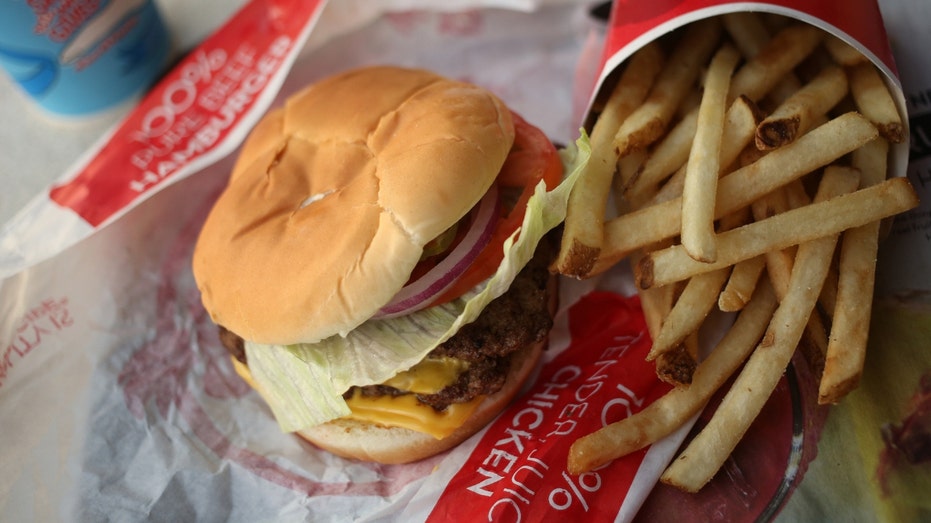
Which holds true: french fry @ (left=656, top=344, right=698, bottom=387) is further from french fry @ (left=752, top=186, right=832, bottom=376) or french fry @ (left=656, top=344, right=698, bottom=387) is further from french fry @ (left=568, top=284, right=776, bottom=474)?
french fry @ (left=752, top=186, right=832, bottom=376)

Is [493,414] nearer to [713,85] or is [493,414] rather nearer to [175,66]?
[713,85]

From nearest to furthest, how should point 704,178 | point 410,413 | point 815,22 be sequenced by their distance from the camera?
point 704,178
point 815,22
point 410,413

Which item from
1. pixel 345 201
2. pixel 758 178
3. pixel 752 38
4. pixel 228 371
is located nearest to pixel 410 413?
pixel 345 201

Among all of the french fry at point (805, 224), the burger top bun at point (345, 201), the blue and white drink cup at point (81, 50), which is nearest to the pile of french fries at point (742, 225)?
the french fry at point (805, 224)

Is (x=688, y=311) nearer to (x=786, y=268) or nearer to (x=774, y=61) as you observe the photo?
(x=786, y=268)

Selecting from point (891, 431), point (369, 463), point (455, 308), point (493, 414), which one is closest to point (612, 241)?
point (455, 308)

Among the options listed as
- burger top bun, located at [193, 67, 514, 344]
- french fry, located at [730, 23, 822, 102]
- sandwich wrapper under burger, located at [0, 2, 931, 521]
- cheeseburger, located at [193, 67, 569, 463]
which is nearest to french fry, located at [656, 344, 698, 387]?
sandwich wrapper under burger, located at [0, 2, 931, 521]

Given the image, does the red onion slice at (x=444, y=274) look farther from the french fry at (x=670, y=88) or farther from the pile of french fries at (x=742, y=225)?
the french fry at (x=670, y=88)
